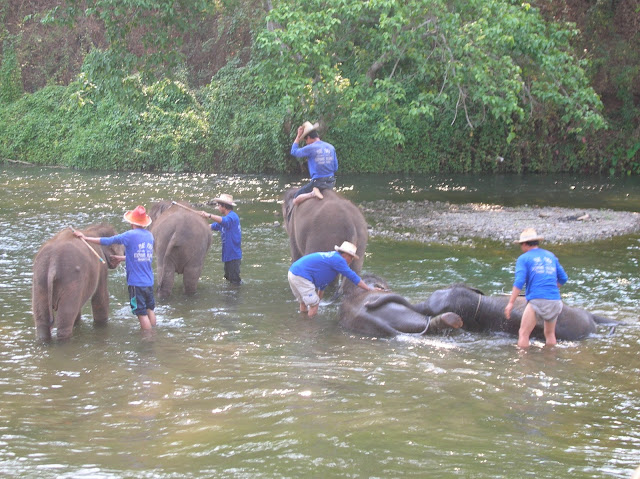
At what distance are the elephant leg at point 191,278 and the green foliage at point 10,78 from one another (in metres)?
31.5

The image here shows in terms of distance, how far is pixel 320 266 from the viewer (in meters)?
9.91

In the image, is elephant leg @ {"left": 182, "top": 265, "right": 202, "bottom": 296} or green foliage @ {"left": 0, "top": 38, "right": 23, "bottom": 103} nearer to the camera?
elephant leg @ {"left": 182, "top": 265, "right": 202, "bottom": 296}

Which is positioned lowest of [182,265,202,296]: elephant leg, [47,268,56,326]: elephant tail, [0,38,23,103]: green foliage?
[182,265,202,296]: elephant leg

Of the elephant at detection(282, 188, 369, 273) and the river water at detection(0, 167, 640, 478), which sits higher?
the elephant at detection(282, 188, 369, 273)

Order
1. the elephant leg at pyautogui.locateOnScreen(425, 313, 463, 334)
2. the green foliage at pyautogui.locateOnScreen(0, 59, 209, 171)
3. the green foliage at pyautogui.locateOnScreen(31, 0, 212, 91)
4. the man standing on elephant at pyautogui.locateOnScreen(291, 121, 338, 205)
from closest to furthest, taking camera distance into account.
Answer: the elephant leg at pyautogui.locateOnScreen(425, 313, 463, 334) → the man standing on elephant at pyautogui.locateOnScreen(291, 121, 338, 205) → the green foliage at pyautogui.locateOnScreen(31, 0, 212, 91) → the green foliage at pyautogui.locateOnScreen(0, 59, 209, 171)

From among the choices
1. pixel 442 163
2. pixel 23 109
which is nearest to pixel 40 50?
pixel 23 109

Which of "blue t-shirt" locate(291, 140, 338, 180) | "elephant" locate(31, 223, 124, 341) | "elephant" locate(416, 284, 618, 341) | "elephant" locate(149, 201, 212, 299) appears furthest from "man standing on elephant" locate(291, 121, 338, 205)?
"elephant" locate(31, 223, 124, 341)

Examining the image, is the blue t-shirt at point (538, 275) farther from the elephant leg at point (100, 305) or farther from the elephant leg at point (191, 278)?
the elephant leg at point (100, 305)

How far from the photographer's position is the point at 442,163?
29.4m

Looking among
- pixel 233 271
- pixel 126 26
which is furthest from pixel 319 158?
pixel 126 26

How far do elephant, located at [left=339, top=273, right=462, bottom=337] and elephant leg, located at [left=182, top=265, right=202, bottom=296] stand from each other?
2.44 meters

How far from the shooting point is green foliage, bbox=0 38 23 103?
3888 centimetres

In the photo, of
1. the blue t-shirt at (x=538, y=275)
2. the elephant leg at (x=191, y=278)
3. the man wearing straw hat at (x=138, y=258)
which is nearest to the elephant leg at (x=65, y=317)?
the man wearing straw hat at (x=138, y=258)

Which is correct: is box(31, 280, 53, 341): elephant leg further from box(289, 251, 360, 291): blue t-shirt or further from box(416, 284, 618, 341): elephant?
box(416, 284, 618, 341): elephant
